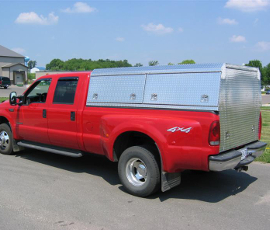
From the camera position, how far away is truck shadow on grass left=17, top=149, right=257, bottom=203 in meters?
4.94

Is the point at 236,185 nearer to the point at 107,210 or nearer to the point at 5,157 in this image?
the point at 107,210

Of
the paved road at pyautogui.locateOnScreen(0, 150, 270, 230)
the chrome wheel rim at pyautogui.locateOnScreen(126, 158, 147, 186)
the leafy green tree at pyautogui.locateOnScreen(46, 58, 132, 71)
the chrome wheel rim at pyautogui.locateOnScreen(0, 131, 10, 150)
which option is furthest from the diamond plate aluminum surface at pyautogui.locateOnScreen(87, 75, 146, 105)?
the leafy green tree at pyautogui.locateOnScreen(46, 58, 132, 71)

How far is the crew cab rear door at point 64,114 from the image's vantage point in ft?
19.1

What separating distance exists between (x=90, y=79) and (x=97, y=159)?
2299 millimetres

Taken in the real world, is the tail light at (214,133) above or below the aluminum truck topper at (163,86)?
below

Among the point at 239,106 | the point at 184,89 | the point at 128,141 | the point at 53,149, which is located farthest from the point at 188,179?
the point at 53,149

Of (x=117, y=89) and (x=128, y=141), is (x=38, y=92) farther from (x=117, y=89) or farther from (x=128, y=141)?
(x=128, y=141)

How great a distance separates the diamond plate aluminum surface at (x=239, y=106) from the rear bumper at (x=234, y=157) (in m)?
0.10

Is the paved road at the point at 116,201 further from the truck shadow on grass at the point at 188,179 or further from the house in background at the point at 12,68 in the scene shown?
the house in background at the point at 12,68

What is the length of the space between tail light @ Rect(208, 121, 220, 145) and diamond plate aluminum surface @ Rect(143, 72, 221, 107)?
0.90ft

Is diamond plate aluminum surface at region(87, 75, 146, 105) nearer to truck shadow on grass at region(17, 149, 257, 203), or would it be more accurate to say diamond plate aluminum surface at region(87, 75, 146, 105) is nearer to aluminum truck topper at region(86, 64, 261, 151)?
aluminum truck topper at region(86, 64, 261, 151)

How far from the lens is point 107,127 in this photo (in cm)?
509

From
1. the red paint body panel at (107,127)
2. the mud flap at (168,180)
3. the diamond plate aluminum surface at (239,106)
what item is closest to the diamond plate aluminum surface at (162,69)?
the diamond plate aluminum surface at (239,106)

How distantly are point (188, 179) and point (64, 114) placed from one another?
8.80 feet
